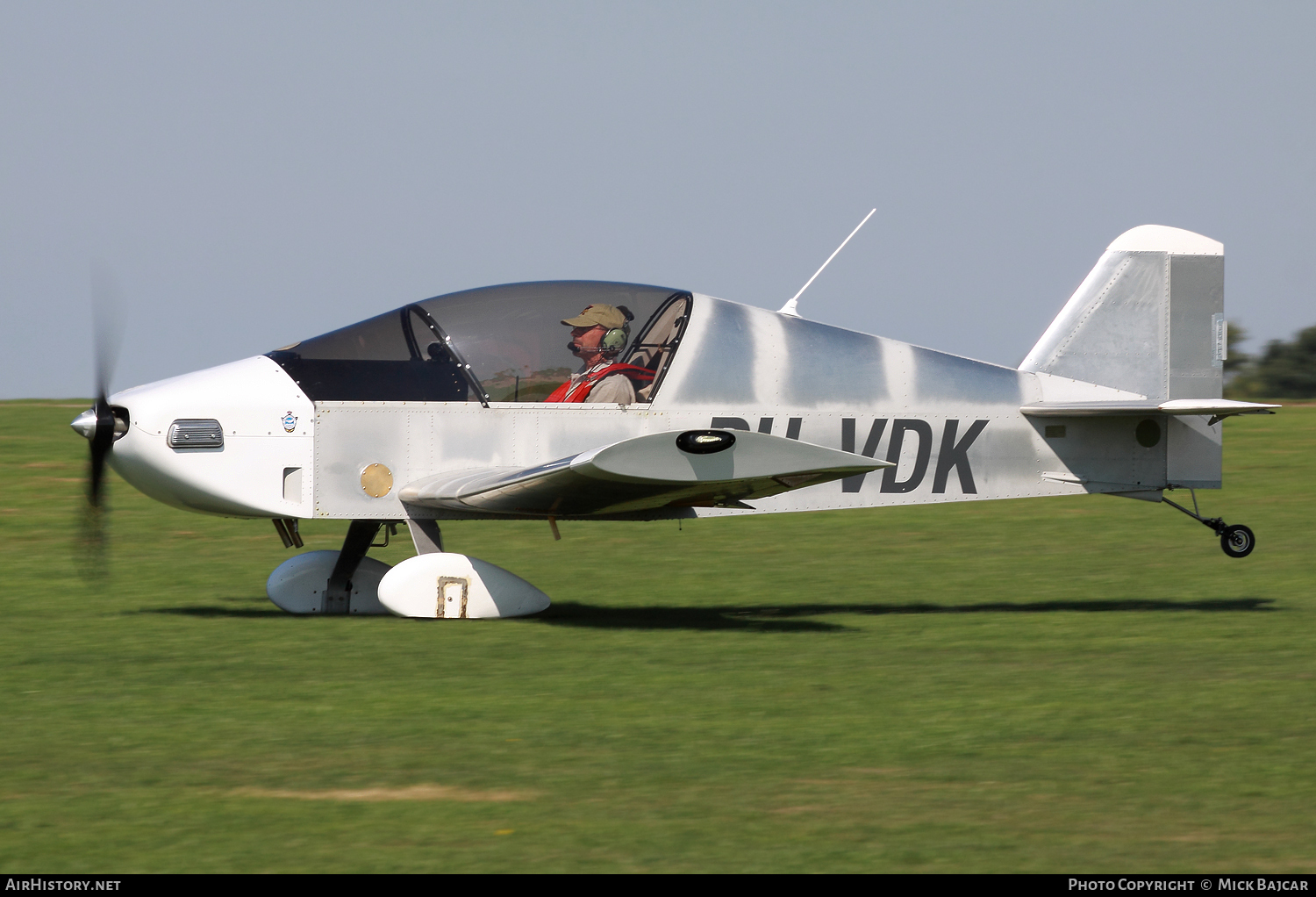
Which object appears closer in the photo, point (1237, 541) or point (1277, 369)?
point (1237, 541)

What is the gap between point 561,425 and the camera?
31.8ft

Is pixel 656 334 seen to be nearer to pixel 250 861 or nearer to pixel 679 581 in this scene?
pixel 679 581

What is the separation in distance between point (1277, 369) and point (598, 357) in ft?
173

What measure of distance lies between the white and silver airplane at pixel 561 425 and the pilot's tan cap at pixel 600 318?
0.05 ft

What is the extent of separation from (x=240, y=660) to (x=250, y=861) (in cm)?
377

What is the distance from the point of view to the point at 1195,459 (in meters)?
10.5

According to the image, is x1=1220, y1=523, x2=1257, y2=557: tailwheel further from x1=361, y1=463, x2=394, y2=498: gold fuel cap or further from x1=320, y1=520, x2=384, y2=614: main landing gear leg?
x1=320, y1=520, x2=384, y2=614: main landing gear leg

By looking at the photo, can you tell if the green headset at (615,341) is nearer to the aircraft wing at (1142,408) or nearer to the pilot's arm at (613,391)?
the pilot's arm at (613,391)

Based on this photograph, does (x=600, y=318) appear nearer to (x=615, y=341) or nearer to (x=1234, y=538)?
(x=615, y=341)

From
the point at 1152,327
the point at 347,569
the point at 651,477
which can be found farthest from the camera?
the point at 1152,327

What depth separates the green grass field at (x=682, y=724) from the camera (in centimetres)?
435

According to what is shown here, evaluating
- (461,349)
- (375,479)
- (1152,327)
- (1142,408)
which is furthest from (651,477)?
(1152,327)
